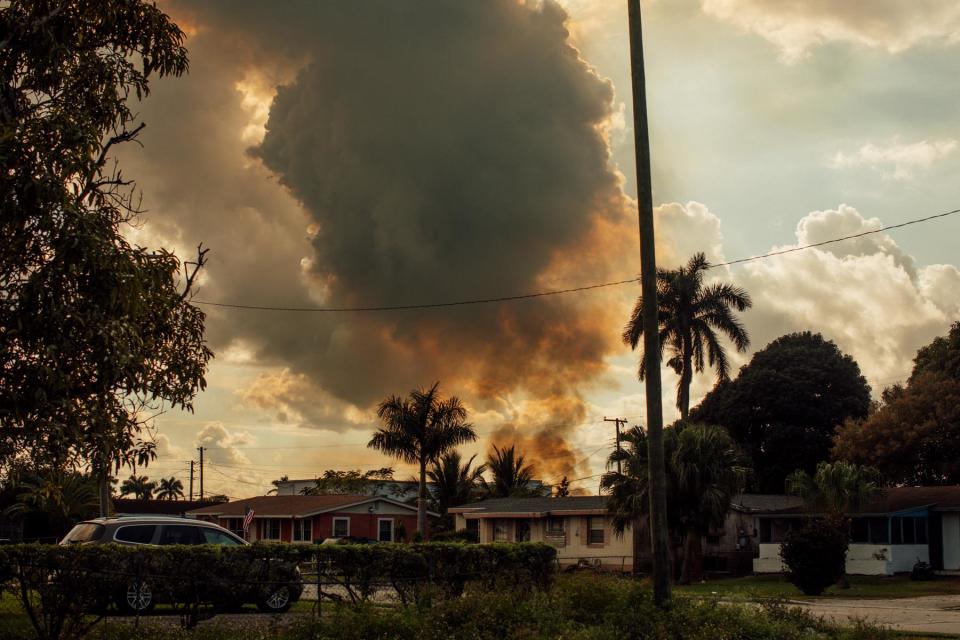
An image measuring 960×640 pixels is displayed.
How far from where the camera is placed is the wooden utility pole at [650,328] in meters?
17.1

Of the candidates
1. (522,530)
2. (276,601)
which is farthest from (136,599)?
(522,530)

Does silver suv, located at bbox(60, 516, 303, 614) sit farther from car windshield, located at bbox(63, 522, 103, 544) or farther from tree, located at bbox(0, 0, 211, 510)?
tree, located at bbox(0, 0, 211, 510)

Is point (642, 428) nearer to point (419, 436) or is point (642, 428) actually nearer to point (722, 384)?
point (419, 436)

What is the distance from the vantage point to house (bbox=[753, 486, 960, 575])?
45688 mm

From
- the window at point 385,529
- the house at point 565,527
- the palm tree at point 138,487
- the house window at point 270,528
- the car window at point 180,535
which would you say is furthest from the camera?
the palm tree at point 138,487

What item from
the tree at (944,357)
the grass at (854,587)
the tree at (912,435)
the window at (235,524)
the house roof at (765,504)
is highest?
the tree at (944,357)

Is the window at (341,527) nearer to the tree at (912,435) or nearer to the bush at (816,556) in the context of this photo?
the tree at (912,435)

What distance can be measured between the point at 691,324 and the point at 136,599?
42.3 meters

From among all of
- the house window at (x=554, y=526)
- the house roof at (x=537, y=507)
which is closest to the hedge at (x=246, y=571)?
the house roof at (x=537, y=507)

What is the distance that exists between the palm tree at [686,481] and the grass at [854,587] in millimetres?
2574

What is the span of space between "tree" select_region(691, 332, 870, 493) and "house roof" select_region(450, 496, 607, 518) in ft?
72.8

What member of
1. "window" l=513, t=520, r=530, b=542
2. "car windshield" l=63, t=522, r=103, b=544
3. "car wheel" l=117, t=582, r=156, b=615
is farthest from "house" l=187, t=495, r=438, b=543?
"car wheel" l=117, t=582, r=156, b=615

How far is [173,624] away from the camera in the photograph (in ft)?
62.6

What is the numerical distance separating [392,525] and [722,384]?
30.4 metres
